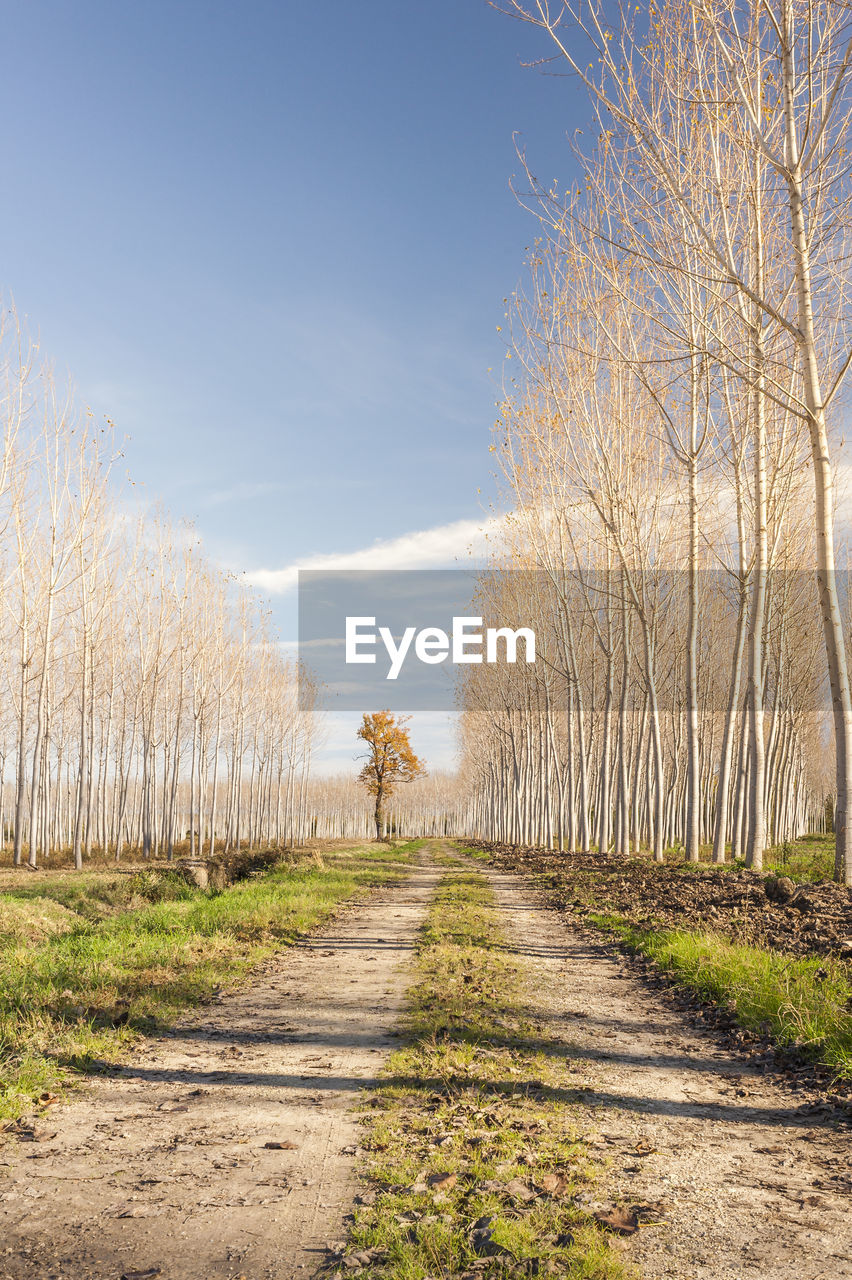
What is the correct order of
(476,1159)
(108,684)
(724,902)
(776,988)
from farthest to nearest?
(108,684), (724,902), (776,988), (476,1159)

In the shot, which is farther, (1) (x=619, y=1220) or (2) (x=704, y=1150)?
(2) (x=704, y=1150)

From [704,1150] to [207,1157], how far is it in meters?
2.27

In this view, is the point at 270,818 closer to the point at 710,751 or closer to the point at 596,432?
the point at 710,751

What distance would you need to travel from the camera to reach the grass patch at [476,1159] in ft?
8.89

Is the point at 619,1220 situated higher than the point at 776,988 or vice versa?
the point at 619,1220

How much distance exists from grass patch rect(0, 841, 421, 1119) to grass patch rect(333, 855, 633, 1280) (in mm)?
1986

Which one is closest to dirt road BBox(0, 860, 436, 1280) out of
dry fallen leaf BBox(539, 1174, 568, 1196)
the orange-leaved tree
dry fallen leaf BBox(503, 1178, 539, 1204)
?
dry fallen leaf BBox(503, 1178, 539, 1204)

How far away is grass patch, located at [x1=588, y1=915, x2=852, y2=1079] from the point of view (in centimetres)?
488

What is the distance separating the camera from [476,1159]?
3.45 m

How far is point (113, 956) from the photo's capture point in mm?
7500

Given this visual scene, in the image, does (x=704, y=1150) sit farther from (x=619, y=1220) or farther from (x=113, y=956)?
(x=113, y=956)

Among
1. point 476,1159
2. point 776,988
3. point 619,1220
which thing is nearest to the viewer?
point 619,1220

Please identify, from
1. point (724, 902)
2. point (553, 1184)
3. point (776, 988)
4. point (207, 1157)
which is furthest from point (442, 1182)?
point (724, 902)

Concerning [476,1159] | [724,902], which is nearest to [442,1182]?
[476,1159]
